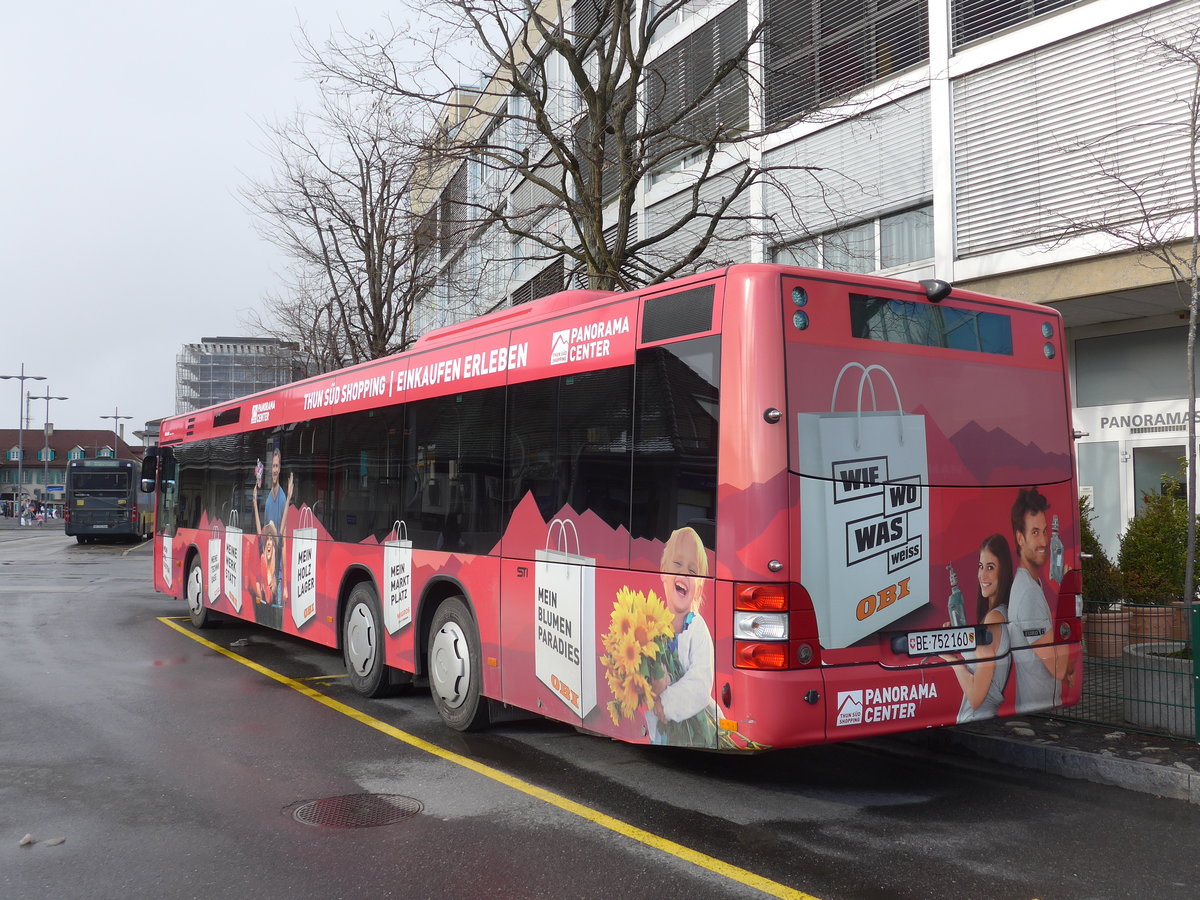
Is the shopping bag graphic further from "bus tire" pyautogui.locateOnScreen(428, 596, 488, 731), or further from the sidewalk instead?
the sidewalk

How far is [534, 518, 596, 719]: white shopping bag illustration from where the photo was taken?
618cm

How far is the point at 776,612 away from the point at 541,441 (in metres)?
2.21

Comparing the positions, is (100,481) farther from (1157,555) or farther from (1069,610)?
(1069,610)

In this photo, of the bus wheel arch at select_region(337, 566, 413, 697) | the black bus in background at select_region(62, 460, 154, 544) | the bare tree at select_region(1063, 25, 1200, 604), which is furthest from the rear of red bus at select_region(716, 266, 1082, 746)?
the black bus in background at select_region(62, 460, 154, 544)

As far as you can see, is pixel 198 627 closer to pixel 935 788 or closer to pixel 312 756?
pixel 312 756

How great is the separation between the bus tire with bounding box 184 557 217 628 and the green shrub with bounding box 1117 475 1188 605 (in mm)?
11033

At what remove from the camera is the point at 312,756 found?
6984 millimetres

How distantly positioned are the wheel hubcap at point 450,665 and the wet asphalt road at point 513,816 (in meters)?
0.30

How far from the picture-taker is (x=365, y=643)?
30.1ft

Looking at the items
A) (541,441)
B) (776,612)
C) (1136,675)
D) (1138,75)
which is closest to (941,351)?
(776,612)

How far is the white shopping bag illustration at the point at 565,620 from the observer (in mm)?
6184

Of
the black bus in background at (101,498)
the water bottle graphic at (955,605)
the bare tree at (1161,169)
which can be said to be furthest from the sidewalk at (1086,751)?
the black bus in background at (101,498)

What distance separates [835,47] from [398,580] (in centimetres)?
1137

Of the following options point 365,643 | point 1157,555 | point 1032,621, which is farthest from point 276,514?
point 1157,555
